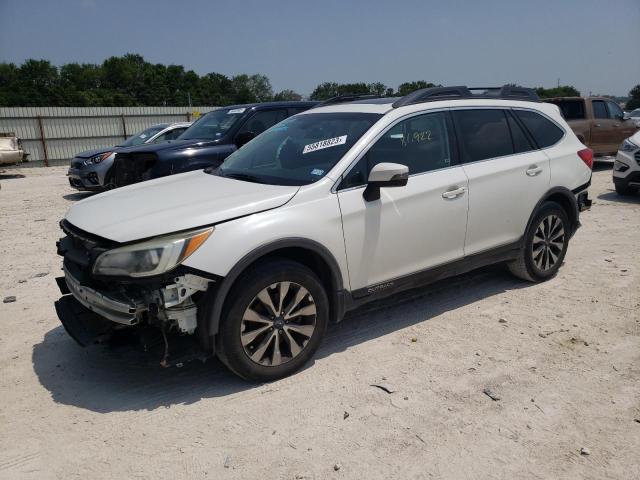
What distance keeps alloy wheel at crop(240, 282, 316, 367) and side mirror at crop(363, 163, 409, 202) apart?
90cm

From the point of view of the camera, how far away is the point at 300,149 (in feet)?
13.9

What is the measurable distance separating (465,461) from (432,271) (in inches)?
70.9

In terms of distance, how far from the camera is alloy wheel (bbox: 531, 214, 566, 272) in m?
5.18

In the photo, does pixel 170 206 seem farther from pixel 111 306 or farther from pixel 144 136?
pixel 144 136

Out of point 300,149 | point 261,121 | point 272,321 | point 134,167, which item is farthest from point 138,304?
point 261,121

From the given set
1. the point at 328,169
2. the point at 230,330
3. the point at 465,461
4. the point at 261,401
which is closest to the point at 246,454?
the point at 261,401

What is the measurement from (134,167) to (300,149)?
4442 millimetres

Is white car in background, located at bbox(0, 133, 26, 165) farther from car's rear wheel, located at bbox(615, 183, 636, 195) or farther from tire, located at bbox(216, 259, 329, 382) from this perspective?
car's rear wheel, located at bbox(615, 183, 636, 195)

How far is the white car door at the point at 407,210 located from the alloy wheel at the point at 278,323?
1.52 feet

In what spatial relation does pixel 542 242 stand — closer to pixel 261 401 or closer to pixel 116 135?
pixel 261 401

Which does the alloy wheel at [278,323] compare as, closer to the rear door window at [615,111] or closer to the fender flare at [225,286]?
the fender flare at [225,286]

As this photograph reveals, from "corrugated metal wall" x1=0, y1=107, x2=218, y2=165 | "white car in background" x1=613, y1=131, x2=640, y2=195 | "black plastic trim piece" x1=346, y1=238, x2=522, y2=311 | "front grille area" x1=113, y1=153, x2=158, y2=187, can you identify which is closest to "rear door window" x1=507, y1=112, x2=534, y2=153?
"black plastic trim piece" x1=346, y1=238, x2=522, y2=311

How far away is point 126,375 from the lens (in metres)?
3.79

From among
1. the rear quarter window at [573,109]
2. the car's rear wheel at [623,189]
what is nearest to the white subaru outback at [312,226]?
the car's rear wheel at [623,189]
